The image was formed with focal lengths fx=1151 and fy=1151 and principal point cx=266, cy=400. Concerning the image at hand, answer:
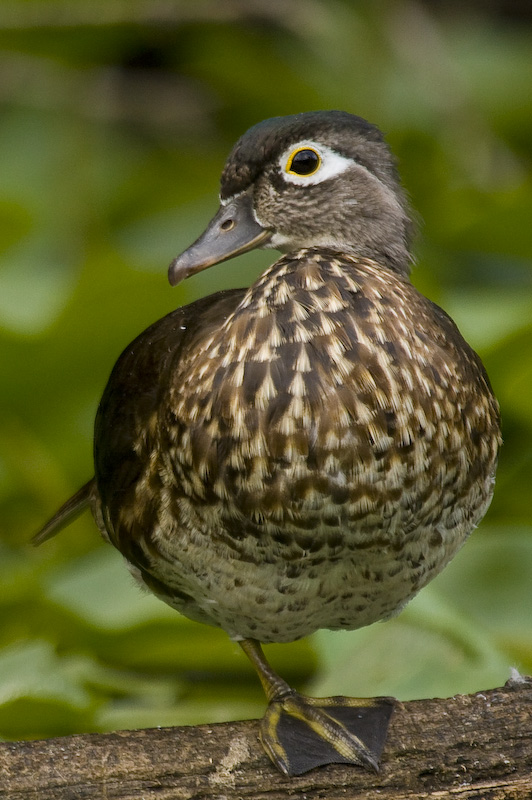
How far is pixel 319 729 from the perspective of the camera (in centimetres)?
219

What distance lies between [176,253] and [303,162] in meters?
1.86

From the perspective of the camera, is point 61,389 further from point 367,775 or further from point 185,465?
point 367,775

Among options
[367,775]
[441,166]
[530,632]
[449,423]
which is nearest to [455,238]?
[441,166]

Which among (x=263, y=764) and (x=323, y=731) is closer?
(x=263, y=764)

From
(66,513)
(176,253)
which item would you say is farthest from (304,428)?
(176,253)

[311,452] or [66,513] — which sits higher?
[66,513]

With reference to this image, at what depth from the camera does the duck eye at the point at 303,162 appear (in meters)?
2.17

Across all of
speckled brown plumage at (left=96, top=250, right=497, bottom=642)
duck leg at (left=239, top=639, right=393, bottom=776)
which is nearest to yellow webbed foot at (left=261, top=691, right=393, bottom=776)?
duck leg at (left=239, top=639, right=393, bottom=776)

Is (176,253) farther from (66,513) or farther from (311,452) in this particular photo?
(311,452)

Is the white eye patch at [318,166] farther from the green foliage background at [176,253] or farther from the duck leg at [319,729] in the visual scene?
the duck leg at [319,729]

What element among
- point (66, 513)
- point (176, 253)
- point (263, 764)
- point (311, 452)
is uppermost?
point (176, 253)

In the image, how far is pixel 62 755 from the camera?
6.39 ft

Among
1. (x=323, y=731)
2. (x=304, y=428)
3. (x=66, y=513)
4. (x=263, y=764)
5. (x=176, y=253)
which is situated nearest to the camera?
(x=304, y=428)

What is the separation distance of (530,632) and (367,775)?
1045mm
